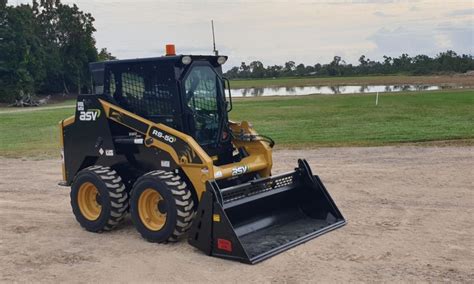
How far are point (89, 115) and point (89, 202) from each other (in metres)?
1.33

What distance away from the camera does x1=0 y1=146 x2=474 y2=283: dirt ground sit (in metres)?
6.56

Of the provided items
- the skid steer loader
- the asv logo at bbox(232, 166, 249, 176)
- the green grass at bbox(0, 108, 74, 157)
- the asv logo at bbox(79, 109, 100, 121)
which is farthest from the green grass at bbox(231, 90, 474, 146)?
the asv logo at bbox(79, 109, 100, 121)

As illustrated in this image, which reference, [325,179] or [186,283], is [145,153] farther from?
[325,179]

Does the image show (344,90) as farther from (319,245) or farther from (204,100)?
(319,245)

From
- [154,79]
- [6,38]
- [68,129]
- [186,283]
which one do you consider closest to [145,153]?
[154,79]

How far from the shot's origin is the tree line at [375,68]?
106125 millimetres

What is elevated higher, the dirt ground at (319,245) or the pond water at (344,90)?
the pond water at (344,90)

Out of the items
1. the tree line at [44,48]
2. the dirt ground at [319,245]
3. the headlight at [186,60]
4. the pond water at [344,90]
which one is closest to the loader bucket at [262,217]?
the dirt ground at [319,245]

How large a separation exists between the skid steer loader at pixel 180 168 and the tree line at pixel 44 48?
192 ft

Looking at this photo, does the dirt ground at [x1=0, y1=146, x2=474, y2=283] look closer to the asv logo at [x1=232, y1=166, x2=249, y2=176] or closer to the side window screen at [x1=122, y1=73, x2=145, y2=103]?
the asv logo at [x1=232, y1=166, x2=249, y2=176]

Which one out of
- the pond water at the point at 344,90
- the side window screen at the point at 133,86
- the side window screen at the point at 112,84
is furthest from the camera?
the pond water at the point at 344,90

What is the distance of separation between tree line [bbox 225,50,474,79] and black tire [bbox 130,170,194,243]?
9548cm

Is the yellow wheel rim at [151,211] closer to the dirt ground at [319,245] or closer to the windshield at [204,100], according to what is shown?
Result: the dirt ground at [319,245]

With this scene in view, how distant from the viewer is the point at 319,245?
751 cm
